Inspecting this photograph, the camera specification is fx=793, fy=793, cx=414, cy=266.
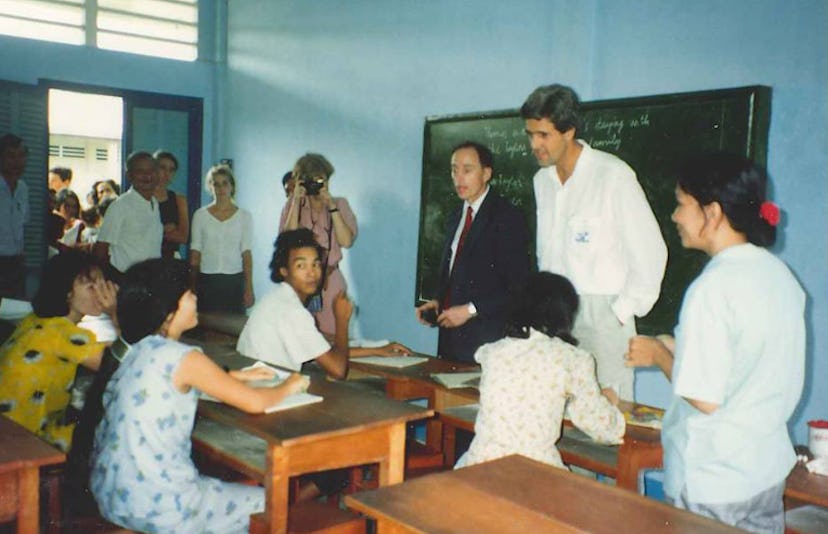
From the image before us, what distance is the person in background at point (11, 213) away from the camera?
516cm

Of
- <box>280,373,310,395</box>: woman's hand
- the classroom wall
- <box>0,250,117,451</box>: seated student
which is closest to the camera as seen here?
<box>280,373,310,395</box>: woman's hand

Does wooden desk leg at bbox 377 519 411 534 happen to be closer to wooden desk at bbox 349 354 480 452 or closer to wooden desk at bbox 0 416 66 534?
wooden desk at bbox 0 416 66 534

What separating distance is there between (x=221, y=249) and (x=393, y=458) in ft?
11.4

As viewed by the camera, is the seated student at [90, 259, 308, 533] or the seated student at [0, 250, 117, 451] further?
the seated student at [0, 250, 117, 451]

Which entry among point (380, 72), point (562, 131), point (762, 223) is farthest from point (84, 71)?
point (762, 223)

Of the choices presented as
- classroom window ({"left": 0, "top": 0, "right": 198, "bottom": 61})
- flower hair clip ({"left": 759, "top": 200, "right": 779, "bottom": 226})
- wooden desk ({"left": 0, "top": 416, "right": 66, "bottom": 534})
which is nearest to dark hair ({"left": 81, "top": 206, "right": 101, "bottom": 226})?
classroom window ({"left": 0, "top": 0, "right": 198, "bottom": 61})

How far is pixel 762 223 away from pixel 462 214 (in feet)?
5.77

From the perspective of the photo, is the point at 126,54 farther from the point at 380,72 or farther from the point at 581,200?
the point at 581,200

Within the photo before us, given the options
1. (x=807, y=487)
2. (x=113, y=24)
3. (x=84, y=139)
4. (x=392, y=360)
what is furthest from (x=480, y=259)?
(x=84, y=139)

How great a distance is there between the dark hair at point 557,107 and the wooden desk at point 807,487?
1303 mm

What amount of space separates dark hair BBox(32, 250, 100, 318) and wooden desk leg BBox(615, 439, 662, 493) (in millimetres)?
1831

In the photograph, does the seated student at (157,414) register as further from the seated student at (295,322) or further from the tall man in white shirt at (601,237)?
the tall man in white shirt at (601,237)

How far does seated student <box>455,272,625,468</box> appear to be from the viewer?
7.26ft

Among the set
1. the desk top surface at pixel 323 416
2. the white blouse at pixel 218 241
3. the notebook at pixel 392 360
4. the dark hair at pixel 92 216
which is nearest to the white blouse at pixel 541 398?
the desk top surface at pixel 323 416
